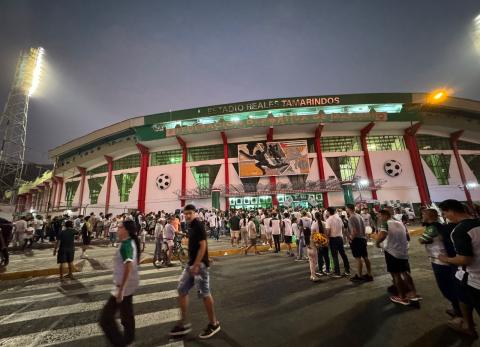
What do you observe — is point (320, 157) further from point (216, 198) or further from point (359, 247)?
point (359, 247)

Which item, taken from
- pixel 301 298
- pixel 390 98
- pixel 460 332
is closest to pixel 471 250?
pixel 460 332

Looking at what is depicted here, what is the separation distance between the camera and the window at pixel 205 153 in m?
25.0

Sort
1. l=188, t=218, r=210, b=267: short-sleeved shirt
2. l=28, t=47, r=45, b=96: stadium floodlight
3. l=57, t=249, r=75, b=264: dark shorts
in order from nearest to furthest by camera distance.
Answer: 1. l=188, t=218, r=210, b=267: short-sleeved shirt
2. l=57, t=249, r=75, b=264: dark shorts
3. l=28, t=47, r=45, b=96: stadium floodlight

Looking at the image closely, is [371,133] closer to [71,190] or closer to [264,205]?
[264,205]

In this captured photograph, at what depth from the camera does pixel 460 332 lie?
3021 millimetres

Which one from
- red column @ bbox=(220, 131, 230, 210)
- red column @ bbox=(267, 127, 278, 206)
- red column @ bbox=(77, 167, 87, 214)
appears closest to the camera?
red column @ bbox=(267, 127, 278, 206)

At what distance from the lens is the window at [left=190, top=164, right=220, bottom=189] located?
944 inches

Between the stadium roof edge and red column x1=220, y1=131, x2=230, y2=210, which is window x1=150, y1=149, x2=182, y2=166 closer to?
the stadium roof edge

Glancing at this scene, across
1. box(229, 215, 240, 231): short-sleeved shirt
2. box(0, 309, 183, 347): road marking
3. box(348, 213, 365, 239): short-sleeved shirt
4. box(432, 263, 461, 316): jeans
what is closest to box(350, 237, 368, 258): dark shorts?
box(348, 213, 365, 239): short-sleeved shirt

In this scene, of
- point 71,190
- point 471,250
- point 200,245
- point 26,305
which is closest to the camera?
point 471,250

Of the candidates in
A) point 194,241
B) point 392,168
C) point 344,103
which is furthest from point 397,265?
point 392,168

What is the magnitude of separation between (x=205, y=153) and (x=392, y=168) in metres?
20.9

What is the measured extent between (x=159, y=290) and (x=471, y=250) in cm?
603

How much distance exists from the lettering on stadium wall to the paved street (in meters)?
19.8
